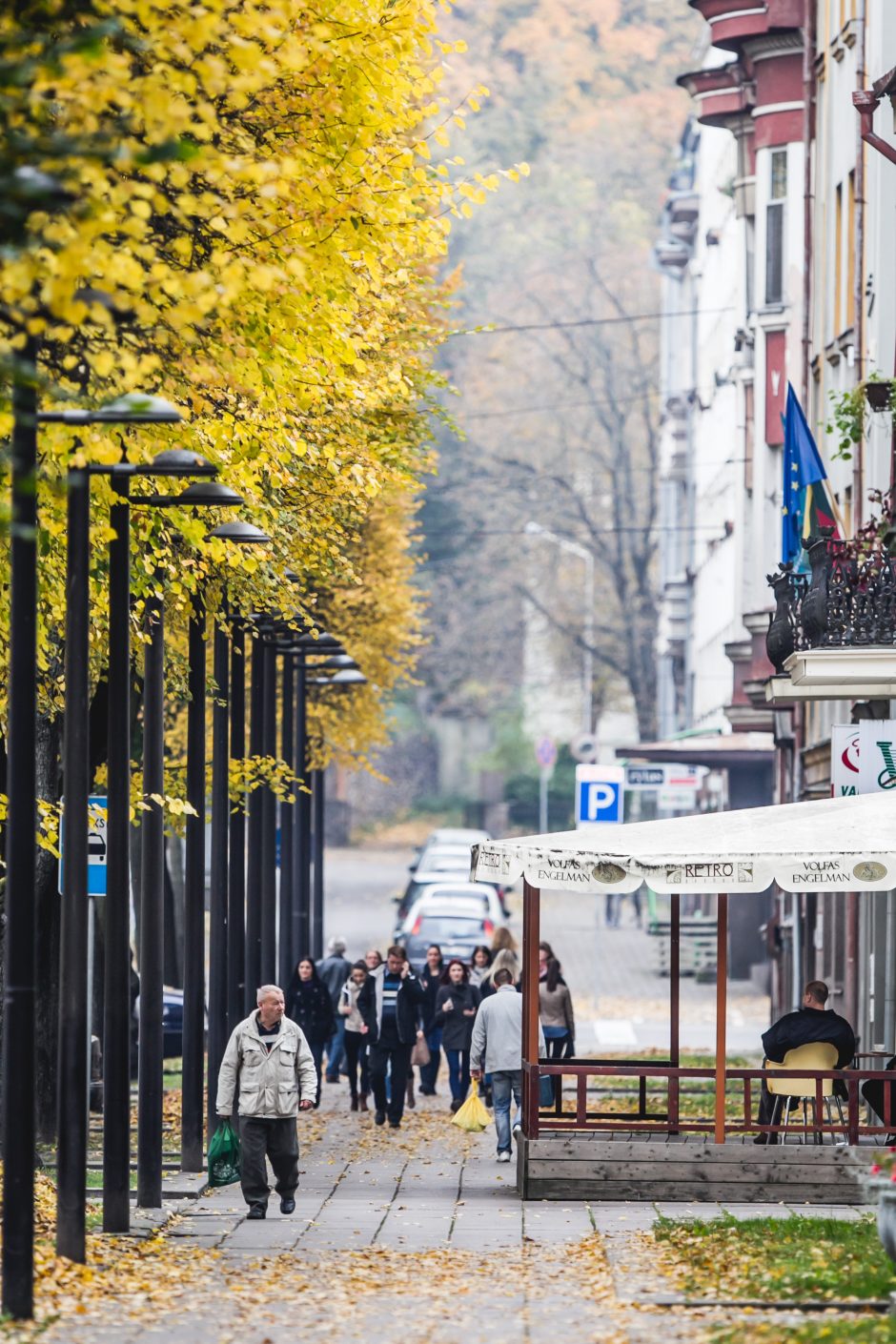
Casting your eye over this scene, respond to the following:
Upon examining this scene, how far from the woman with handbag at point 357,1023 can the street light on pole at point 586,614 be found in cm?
4531

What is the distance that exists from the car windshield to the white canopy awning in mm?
22146

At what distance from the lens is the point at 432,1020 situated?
1077 inches

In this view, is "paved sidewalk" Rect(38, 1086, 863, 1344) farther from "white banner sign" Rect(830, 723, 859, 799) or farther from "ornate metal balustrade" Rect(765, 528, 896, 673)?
"ornate metal balustrade" Rect(765, 528, 896, 673)

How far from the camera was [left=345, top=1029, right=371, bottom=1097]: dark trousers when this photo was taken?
2655 centimetres

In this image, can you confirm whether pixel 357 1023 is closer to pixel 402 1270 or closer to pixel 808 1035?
pixel 808 1035

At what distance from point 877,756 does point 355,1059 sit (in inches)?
271

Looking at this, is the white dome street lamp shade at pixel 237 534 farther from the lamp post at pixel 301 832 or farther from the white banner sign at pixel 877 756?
the lamp post at pixel 301 832

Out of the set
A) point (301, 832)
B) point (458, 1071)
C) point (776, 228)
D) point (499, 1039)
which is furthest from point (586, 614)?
point (499, 1039)

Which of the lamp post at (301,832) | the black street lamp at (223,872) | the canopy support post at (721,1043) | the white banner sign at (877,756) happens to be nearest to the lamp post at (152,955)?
the black street lamp at (223,872)

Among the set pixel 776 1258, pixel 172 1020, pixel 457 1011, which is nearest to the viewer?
Answer: pixel 776 1258

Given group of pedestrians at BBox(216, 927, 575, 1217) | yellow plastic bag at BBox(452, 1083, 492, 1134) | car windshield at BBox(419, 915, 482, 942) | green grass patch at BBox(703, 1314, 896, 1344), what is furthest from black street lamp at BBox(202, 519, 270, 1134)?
car windshield at BBox(419, 915, 482, 942)

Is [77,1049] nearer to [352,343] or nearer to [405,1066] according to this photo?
[352,343]

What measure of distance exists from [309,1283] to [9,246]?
22.3 feet

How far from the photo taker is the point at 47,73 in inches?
361
